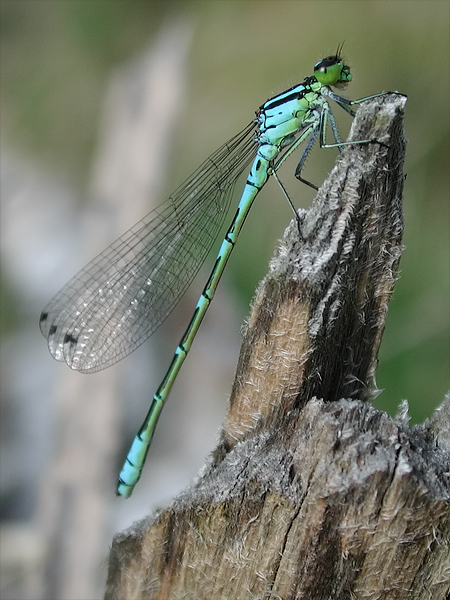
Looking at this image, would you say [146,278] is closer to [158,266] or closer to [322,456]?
[158,266]

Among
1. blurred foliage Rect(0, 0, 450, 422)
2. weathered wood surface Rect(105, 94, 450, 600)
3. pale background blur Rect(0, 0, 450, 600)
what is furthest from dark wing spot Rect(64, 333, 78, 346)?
blurred foliage Rect(0, 0, 450, 422)

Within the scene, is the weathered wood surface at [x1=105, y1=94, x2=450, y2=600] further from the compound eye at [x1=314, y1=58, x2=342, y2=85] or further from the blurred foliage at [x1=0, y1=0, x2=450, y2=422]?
the blurred foliage at [x1=0, y1=0, x2=450, y2=422]

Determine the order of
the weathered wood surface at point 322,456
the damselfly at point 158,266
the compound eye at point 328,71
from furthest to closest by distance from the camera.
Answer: the damselfly at point 158,266
the compound eye at point 328,71
the weathered wood surface at point 322,456

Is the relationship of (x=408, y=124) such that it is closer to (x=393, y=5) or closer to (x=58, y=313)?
(x=393, y=5)

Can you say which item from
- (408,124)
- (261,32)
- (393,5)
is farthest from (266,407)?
(261,32)

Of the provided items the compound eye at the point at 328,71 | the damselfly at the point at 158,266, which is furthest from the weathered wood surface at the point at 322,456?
the damselfly at the point at 158,266

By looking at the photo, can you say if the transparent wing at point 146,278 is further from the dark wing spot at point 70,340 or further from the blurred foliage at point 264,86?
the blurred foliage at point 264,86
